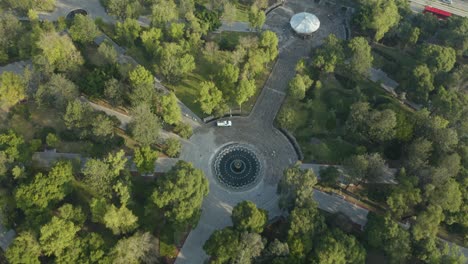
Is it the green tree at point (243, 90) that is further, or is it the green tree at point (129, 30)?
the green tree at point (129, 30)

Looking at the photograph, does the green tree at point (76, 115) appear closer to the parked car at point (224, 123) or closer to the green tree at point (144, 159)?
the green tree at point (144, 159)

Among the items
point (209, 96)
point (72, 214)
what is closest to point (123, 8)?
point (209, 96)

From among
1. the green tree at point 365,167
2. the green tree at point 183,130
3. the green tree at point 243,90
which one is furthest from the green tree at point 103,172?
the green tree at point 365,167

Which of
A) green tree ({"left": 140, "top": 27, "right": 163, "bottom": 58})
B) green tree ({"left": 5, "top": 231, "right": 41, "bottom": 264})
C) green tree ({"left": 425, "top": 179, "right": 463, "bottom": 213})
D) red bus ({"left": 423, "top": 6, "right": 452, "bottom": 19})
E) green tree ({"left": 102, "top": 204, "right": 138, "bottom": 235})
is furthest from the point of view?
red bus ({"left": 423, "top": 6, "right": 452, "bottom": 19})

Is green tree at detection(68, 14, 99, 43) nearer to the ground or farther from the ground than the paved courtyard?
farther from the ground

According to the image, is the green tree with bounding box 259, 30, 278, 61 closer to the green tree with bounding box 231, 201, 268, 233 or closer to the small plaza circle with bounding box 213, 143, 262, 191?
the small plaza circle with bounding box 213, 143, 262, 191

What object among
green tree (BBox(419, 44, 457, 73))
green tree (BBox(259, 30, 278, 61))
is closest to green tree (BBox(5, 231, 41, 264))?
green tree (BBox(259, 30, 278, 61))

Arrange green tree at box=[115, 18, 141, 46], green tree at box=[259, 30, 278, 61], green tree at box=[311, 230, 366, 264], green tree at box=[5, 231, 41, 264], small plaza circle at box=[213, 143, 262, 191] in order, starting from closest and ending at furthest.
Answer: green tree at box=[5, 231, 41, 264] → green tree at box=[311, 230, 366, 264] → small plaza circle at box=[213, 143, 262, 191] → green tree at box=[259, 30, 278, 61] → green tree at box=[115, 18, 141, 46]
